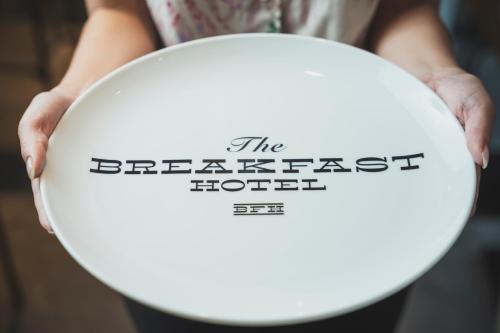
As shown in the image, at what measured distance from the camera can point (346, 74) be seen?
27.2 inches

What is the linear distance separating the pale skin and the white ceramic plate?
0.02m

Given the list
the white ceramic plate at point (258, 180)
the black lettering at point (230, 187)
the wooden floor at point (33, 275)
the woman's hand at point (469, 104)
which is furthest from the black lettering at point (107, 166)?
the wooden floor at point (33, 275)

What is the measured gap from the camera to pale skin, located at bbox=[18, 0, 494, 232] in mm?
598

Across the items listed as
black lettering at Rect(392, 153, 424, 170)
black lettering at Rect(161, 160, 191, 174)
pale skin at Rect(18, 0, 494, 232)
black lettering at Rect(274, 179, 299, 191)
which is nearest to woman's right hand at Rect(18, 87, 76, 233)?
pale skin at Rect(18, 0, 494, 232)

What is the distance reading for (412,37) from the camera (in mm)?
784

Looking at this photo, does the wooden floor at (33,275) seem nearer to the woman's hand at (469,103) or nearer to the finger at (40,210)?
the finger at (40,210)

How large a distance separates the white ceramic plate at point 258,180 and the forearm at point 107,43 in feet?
0.23

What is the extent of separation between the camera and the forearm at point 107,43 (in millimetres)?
729

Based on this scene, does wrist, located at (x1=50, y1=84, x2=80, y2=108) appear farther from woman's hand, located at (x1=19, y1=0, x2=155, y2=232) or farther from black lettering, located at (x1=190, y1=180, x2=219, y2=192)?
black lettering, located at (x1=190, y1=180, x2=219, y2=192)

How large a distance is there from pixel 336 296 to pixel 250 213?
0.13 m

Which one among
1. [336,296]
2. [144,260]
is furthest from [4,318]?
[336,296]

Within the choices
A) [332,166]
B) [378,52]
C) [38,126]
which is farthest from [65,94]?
[378,52]

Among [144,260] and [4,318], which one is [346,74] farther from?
[4,318]

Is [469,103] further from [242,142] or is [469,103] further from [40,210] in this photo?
[40,210]
